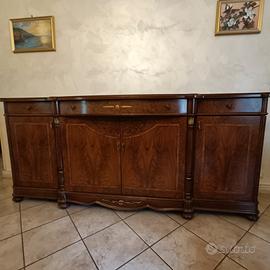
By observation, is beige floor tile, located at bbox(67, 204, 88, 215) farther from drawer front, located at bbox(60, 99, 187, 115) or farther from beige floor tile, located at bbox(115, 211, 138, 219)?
drawer front, located at bbox(60, 99, 187, 115)

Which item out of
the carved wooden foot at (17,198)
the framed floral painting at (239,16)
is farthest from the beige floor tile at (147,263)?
the framed floral painting at (239,16)

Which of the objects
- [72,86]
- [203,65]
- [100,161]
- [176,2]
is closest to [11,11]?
[72,86]

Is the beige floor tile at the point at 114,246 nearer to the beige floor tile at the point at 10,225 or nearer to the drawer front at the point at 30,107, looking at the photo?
the beige floor tile at the point at 10,225

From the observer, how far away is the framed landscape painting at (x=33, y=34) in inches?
76.2

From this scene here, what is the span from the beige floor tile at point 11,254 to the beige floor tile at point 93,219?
1.24ft

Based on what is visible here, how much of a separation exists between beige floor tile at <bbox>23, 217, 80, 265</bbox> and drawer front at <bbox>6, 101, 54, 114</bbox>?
903 millimetres

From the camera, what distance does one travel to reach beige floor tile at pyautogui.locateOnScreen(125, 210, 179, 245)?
1.29 metres

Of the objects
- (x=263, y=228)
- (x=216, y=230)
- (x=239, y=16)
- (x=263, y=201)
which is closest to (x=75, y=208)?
(x=216, y=230)

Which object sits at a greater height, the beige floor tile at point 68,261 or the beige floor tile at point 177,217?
the beige floor tile at point 68,261

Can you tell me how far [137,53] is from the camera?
1.84m

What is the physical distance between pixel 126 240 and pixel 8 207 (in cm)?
118

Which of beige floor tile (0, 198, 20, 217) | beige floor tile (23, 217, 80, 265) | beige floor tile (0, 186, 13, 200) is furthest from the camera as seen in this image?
beige floor tile (0, 186, 13, 200)

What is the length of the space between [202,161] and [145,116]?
57cm

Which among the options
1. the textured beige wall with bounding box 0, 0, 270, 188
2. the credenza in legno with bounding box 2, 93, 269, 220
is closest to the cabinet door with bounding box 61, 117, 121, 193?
the credenza in legno with bounding box 2, 93, 269, 220
